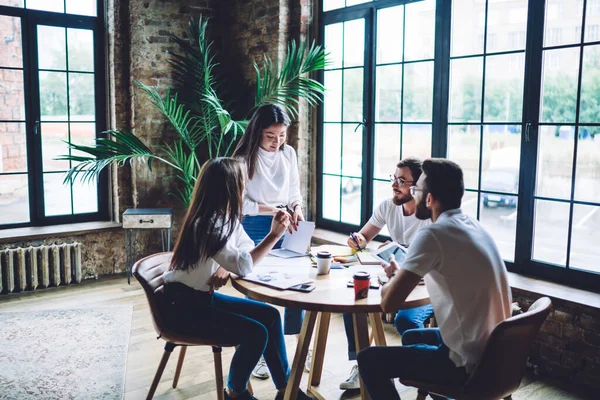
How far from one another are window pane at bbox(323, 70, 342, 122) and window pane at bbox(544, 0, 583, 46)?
6.56 ft

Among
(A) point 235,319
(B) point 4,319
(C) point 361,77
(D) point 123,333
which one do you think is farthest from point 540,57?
(B) point 4,319

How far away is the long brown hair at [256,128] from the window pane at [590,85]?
1809 millimetres

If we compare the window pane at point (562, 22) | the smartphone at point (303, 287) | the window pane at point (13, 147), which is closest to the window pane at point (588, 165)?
the window pane at point (562, 22)

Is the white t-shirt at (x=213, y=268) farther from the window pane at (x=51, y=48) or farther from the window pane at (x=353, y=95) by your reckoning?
the window pane at (x=51, y=48)

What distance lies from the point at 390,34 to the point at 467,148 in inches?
48.1

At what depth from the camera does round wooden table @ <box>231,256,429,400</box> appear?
8.15 feet

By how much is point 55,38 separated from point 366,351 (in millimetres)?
4698

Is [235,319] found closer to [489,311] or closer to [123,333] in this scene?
[489,311]

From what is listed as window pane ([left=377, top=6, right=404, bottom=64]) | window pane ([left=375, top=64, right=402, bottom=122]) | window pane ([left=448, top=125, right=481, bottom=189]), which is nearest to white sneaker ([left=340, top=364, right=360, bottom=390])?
window pane ([left=448, top=125, right=481, bottom=189])

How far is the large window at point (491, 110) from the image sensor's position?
11.7 feet

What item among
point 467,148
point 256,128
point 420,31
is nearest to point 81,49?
point 256,128

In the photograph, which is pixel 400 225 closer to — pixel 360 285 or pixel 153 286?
pixel 360 285

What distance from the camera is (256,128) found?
3.65m

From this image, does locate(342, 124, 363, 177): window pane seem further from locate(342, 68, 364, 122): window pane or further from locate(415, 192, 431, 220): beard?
locate(415, 192, 431, 220): beard
